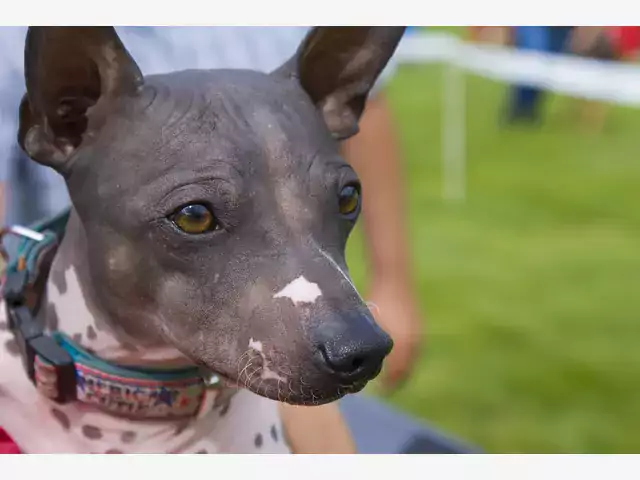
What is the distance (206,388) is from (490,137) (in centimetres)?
486

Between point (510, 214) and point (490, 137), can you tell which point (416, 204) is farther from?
point (490, 137)

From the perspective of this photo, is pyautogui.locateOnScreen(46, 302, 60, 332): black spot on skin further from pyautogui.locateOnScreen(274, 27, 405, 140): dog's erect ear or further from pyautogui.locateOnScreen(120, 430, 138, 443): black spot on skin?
pyautogui.locateOnScreen(274, 27, 405, 140): dog's erect ear

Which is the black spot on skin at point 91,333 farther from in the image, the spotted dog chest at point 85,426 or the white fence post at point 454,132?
the white fence post at point 454,132

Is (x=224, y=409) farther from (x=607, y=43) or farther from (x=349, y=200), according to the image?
(x=607, y=43)

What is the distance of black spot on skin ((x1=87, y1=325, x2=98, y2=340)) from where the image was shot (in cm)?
88

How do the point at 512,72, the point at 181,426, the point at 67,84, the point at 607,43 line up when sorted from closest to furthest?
1. the point at 67,84
2. the point at 181,426
3. the point at 607,43
4. the point at 512,72

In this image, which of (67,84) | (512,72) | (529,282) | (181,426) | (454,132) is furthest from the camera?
(454,132)

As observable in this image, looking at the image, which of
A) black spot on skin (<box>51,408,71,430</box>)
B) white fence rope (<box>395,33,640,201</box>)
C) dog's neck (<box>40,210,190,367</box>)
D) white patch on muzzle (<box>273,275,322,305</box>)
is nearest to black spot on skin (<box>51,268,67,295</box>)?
dog's neck (<box>40,210,190,367</box>)

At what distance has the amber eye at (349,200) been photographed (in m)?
0.85

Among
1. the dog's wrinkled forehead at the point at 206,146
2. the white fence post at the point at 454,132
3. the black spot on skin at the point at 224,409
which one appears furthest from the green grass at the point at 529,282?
the dog's wrinkled forehead at the point at 206,146

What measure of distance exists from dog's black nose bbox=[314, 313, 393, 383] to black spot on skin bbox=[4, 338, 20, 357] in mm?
358

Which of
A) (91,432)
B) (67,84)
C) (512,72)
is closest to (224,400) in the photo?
(91,432)

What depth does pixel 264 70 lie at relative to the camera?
107 centimetres

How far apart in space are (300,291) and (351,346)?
0.23 feet
